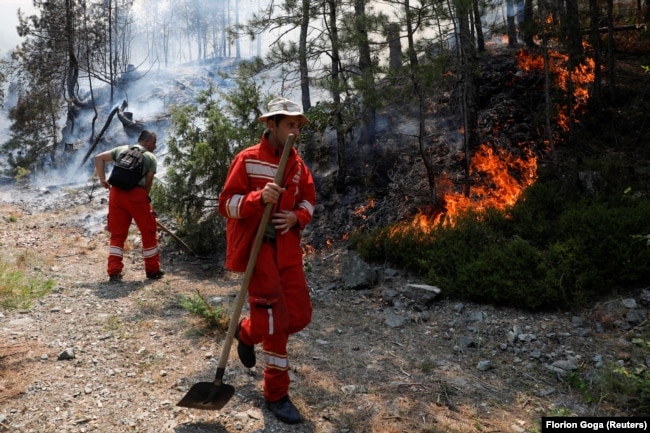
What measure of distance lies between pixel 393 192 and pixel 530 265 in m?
3.45

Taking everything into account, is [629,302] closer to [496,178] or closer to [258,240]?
[496,178]

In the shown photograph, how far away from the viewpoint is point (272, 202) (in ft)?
9.36

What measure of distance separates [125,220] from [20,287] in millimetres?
1603

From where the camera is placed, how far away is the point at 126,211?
647 cm

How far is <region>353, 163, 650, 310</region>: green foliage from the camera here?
17.6 ft

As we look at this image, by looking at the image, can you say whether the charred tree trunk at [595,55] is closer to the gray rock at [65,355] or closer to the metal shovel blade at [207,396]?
the metal shovel blade at [207,396]

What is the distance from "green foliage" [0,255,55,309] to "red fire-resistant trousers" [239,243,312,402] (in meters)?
3.36

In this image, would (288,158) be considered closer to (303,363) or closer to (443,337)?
(303,363)

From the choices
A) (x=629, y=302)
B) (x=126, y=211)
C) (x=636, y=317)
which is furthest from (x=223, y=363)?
(x=629, y=302)

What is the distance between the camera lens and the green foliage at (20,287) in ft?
16.1

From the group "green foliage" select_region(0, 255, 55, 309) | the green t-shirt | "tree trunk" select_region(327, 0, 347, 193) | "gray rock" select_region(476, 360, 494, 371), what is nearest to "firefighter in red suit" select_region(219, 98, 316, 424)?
"gray rock" select_region(476, 360, 494, 371)

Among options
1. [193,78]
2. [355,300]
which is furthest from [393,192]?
[193,78]

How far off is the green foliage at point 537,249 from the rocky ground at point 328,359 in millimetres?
241

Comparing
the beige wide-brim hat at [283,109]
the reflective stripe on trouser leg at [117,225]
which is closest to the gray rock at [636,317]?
the beige wide-brim hat at [283,109]
